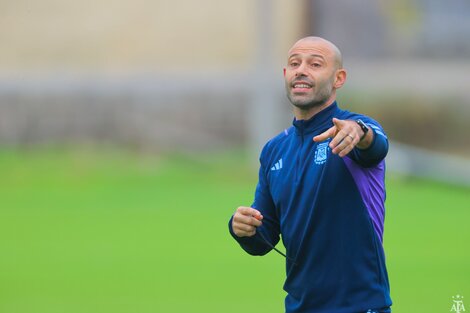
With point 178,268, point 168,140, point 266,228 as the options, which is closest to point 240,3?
point 168,140

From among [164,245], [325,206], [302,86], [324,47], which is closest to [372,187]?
[325,206]

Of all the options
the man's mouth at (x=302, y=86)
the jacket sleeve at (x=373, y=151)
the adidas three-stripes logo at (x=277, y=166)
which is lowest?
the jacket sleeve at (x=373, y=151)

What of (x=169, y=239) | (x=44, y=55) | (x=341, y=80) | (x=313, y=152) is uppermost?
(x=44, y=55)

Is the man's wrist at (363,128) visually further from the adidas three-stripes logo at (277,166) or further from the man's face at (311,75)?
the adidas three-stripes logo at (277,166)

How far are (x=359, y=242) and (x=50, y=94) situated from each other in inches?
829

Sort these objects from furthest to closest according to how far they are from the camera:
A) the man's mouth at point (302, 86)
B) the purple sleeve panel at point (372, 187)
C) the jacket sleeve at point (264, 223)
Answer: the jacket sleeve at point (264, 223) < the man's mouth at point (302, 86) < the purple sleeve panel at point (372, 187)

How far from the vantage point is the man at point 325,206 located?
13.4 feet

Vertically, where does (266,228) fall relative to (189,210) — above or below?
below

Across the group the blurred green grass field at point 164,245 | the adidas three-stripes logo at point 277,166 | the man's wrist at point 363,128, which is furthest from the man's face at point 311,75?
the blurred green grass field at point 164,245

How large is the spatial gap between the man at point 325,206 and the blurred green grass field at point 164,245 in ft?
13.3

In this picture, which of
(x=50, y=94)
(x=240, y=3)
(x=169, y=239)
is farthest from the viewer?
(x=240, y=3)

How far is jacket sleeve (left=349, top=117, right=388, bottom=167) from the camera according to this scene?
3.87 meters

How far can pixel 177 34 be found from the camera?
86.8ft

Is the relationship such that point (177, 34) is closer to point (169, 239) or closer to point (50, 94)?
point (50, 94)
